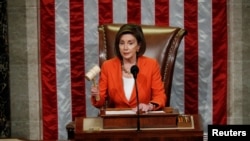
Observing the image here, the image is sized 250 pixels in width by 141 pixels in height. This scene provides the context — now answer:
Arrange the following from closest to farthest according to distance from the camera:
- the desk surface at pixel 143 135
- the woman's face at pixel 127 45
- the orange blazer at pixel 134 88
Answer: the desk surface at pixel 143 135 < the woman's face at pixel 127 45 < the orange blazer at pixel 134 88

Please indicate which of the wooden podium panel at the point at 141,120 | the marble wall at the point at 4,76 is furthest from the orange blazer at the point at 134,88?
the marble wall at the point at 4,76

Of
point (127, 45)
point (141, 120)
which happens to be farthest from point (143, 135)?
point (127, 45)

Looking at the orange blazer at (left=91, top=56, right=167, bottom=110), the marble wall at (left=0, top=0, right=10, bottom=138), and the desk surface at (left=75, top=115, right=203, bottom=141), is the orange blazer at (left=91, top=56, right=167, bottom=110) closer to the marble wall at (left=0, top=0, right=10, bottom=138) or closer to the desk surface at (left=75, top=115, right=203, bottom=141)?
the desk surface at (left=75, top=115, right=203, bottom=141)

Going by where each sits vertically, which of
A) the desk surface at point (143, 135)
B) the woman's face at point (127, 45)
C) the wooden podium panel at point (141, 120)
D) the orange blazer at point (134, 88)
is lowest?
the desk surface at point (143, 135)

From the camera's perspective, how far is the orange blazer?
3703mm

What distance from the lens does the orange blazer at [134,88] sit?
370cm

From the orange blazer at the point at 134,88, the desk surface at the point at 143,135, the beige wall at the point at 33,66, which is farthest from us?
the beige wall at the point at 33,66

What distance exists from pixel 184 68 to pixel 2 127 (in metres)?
1.86

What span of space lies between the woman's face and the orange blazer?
0.48 feet

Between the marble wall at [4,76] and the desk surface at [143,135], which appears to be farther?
the marble wall at [4,76]

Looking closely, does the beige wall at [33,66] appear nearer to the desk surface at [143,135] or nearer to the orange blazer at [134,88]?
the orange blazer at [134,88]

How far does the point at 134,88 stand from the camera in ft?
12.2

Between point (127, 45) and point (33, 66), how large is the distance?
165 centimetres

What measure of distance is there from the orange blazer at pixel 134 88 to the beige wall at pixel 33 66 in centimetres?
139
